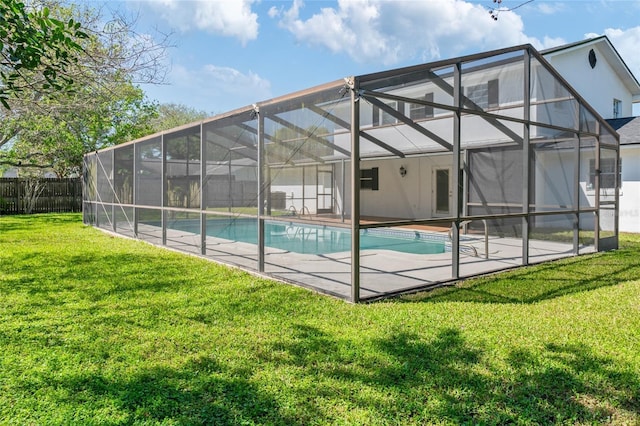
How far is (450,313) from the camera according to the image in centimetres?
462

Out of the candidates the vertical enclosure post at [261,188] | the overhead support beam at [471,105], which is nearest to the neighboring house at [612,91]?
the overhead support beam at [471,105]

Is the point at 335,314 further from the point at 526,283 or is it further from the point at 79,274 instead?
the point at 79,274

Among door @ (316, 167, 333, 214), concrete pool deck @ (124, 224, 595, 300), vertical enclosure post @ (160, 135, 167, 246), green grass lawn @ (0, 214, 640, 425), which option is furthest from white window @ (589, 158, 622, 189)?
vertical enclosure post @ (160, 135, 167, 246)

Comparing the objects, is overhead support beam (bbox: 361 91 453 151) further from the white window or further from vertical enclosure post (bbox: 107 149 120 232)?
vertical enclosure post (bbox: 107 149 120 232)

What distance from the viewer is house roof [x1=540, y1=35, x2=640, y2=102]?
44.0ft

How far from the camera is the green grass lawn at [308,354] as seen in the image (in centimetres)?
269

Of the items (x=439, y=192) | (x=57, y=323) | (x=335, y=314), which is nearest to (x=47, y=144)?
(x=439, y=192)

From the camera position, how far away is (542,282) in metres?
6.19

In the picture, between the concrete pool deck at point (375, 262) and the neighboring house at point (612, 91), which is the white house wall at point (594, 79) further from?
the concrete pool deck at point (375, 262)

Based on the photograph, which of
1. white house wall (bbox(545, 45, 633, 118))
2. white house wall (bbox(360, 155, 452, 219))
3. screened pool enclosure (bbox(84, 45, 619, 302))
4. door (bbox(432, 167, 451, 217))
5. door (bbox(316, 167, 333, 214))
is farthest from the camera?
white house wall (bbox(360, 155, 452, 219))

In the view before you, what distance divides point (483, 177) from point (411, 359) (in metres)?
6.82

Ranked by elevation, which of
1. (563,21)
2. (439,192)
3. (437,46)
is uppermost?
(437,46)

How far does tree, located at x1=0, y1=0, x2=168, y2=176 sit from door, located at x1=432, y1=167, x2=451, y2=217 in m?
8.77

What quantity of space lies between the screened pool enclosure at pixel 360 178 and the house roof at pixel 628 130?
3.14 meters
